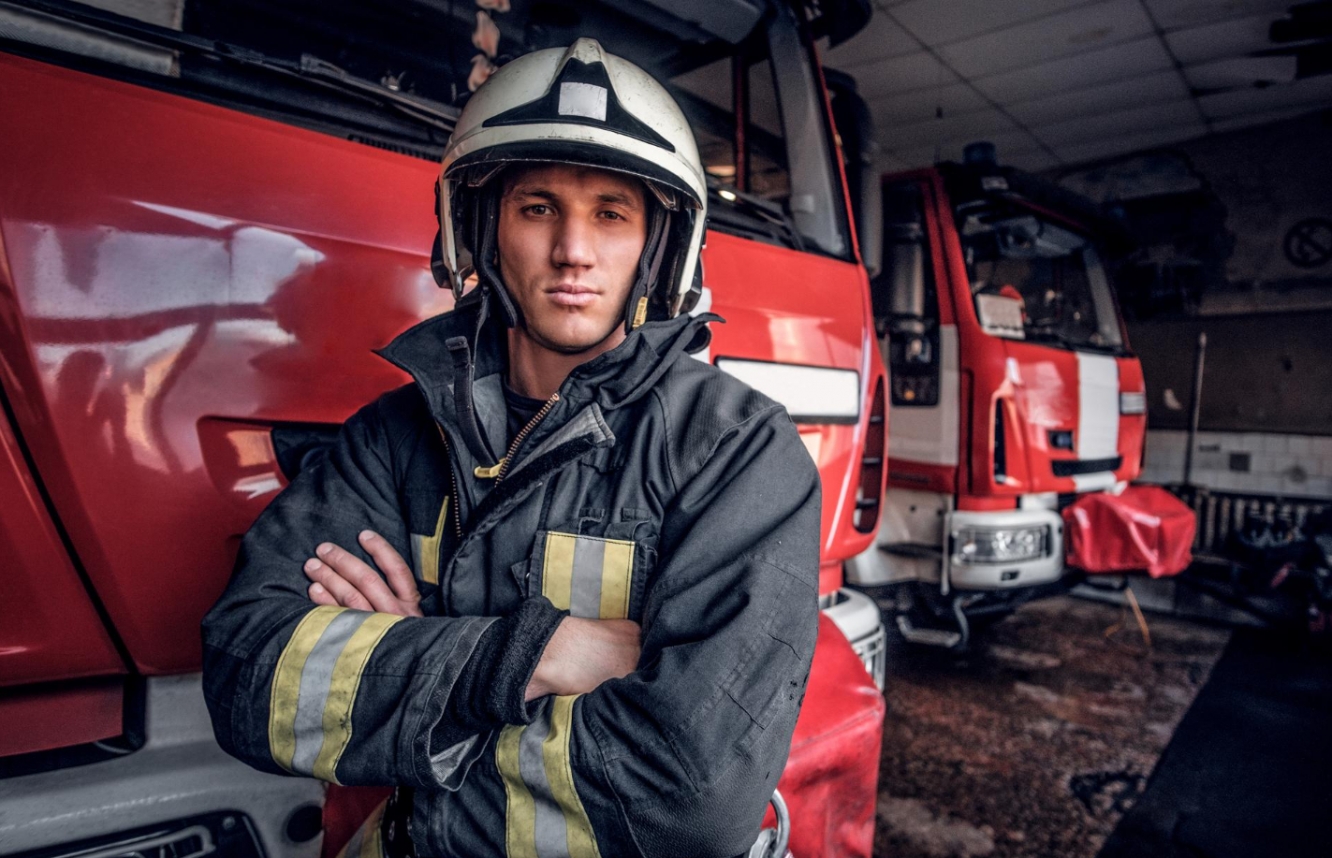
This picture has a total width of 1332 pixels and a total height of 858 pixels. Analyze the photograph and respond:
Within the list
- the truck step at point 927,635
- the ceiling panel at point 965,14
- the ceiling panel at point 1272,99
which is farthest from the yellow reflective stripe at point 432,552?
the ceiling panel at point 1272,99

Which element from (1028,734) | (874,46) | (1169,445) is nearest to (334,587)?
(1028,734)

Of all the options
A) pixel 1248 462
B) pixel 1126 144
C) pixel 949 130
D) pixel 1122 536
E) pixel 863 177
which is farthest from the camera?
pixel 1126 144

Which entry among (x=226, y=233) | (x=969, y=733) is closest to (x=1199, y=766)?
(x=969, y=733)

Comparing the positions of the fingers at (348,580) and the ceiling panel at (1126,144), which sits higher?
the ceiling panel at (1126,144)

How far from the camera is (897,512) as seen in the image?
4059 mm

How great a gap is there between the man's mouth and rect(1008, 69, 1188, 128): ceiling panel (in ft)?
21.8

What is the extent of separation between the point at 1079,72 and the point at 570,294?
6341 mm

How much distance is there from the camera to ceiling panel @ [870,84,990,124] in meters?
6.25

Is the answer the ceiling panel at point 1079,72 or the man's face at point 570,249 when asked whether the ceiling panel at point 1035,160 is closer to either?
the ceiling panel at point 1079,72

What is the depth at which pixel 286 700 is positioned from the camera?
3.18ft

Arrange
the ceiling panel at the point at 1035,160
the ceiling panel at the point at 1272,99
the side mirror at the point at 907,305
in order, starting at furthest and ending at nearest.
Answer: the ceiling panel at the point at 1035,160, the ceiling panel at the point at 1272,99, the side mirror at the point at 907,305

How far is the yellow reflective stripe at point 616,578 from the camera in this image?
3.52 feet

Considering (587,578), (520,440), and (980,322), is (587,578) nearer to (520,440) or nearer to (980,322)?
(520,440)

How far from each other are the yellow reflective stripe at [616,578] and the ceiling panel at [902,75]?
572cm
